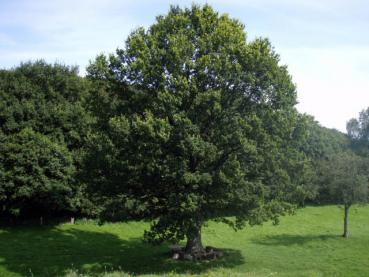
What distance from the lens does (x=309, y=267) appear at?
32438mm

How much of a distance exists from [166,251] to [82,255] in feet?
24.9

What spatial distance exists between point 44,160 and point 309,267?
97.3 ft

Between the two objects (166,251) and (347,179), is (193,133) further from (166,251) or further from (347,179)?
(347,179)

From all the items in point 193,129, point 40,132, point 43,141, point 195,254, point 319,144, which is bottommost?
point 195,254

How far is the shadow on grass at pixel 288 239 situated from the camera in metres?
42.8

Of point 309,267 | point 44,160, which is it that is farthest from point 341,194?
→ point 44,160

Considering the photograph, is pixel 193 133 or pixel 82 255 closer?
pixel 193 133

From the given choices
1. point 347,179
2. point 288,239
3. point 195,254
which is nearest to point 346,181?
point 347,179

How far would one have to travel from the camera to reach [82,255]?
3641cm

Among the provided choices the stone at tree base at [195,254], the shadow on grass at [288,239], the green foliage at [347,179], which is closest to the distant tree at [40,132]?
the stone at tree base at [195,254]

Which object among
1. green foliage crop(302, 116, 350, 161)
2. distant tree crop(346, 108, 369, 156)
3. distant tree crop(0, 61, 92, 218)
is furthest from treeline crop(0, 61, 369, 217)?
distant tree crop(346, 108, 369, 156)

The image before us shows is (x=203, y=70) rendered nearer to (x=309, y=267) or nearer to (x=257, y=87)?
(x=257, y=87)

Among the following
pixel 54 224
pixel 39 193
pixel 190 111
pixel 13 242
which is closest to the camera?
pixel 190 111

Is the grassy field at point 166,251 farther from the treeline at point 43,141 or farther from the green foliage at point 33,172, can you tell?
the treeline at point 43,141
